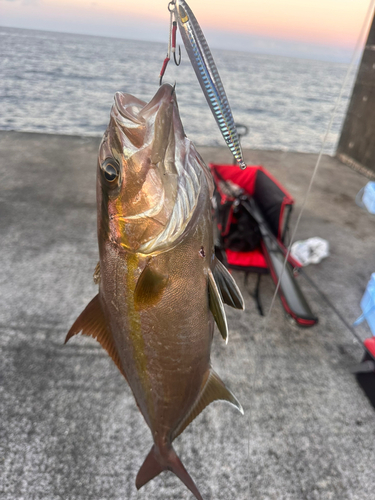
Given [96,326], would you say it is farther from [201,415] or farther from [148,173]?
[201,415]

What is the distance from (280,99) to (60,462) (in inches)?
1471

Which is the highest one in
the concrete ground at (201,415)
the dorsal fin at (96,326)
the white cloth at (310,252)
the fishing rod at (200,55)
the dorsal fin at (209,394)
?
the fishing rod at (200,55)

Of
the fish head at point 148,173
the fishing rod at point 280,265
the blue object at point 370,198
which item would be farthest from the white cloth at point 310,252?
the fish head at point 148,173

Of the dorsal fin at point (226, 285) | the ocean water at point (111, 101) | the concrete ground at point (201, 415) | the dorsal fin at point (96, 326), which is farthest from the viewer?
the ocean water at point (111, 101)

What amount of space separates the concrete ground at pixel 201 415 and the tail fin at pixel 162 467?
0.89m

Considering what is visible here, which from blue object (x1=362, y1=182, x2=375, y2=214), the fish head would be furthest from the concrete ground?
the fish head

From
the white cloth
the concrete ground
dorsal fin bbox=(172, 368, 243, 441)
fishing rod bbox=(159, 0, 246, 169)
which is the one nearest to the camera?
fishing rod bbox=(159, 0, 246, 169)

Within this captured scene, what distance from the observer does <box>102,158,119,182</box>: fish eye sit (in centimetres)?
109

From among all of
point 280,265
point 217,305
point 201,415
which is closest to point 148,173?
point 217,305

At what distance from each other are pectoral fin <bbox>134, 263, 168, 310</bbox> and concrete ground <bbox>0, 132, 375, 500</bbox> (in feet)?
6.29

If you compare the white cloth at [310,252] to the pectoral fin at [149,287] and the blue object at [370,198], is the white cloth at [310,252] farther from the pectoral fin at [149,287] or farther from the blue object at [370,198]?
the pectoral fin at [149,287]

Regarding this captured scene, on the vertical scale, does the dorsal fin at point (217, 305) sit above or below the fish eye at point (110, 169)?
below

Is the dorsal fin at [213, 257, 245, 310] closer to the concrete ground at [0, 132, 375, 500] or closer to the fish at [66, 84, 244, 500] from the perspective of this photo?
the fish at [66, 84, 244, 500]

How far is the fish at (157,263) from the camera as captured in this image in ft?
3.42
